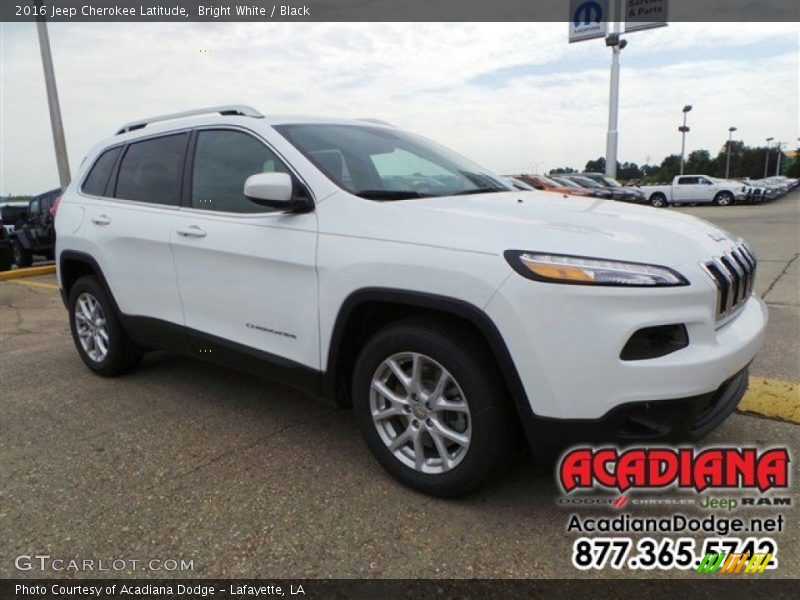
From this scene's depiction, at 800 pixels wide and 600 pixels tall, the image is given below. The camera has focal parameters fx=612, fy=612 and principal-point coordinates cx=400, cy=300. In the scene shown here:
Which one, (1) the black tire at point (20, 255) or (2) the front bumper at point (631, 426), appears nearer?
(2) the front bumper at point (631, 426)

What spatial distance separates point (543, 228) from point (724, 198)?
30.1 metres

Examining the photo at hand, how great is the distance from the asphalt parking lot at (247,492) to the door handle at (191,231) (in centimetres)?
110

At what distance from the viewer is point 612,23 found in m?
28.8

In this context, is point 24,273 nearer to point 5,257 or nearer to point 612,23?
point 5,257

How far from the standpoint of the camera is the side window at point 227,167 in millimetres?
3209

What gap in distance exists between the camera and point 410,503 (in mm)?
2670

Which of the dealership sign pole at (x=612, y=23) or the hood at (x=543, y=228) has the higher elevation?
the dealership sign pole at (x=612, y=23)

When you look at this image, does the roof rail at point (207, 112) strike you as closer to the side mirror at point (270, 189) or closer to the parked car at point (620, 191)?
the side mirror at point (270, 189)

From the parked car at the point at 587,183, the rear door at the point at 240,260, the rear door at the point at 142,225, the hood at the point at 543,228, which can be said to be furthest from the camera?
the parked car at the point at 587,183

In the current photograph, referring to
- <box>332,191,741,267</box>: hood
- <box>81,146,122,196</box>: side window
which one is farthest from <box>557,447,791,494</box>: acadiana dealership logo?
<box>81,146,122,196</box>: side window


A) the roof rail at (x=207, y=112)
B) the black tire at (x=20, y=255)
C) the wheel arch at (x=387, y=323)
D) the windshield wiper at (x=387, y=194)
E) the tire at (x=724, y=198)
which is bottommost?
the tire at (x=724, y=198)

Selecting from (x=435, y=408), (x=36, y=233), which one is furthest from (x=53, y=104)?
(x=435, y=408)

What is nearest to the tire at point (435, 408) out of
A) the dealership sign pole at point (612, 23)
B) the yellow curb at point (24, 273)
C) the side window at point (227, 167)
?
the side window at point (227, 167)

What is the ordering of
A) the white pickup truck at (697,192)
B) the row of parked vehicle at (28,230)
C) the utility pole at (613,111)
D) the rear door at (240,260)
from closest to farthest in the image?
the rear door at (240,260) < the row of parked vehicle at (28,230) < the white pickup truck at (697,192) < the utility pole at (613,111)
